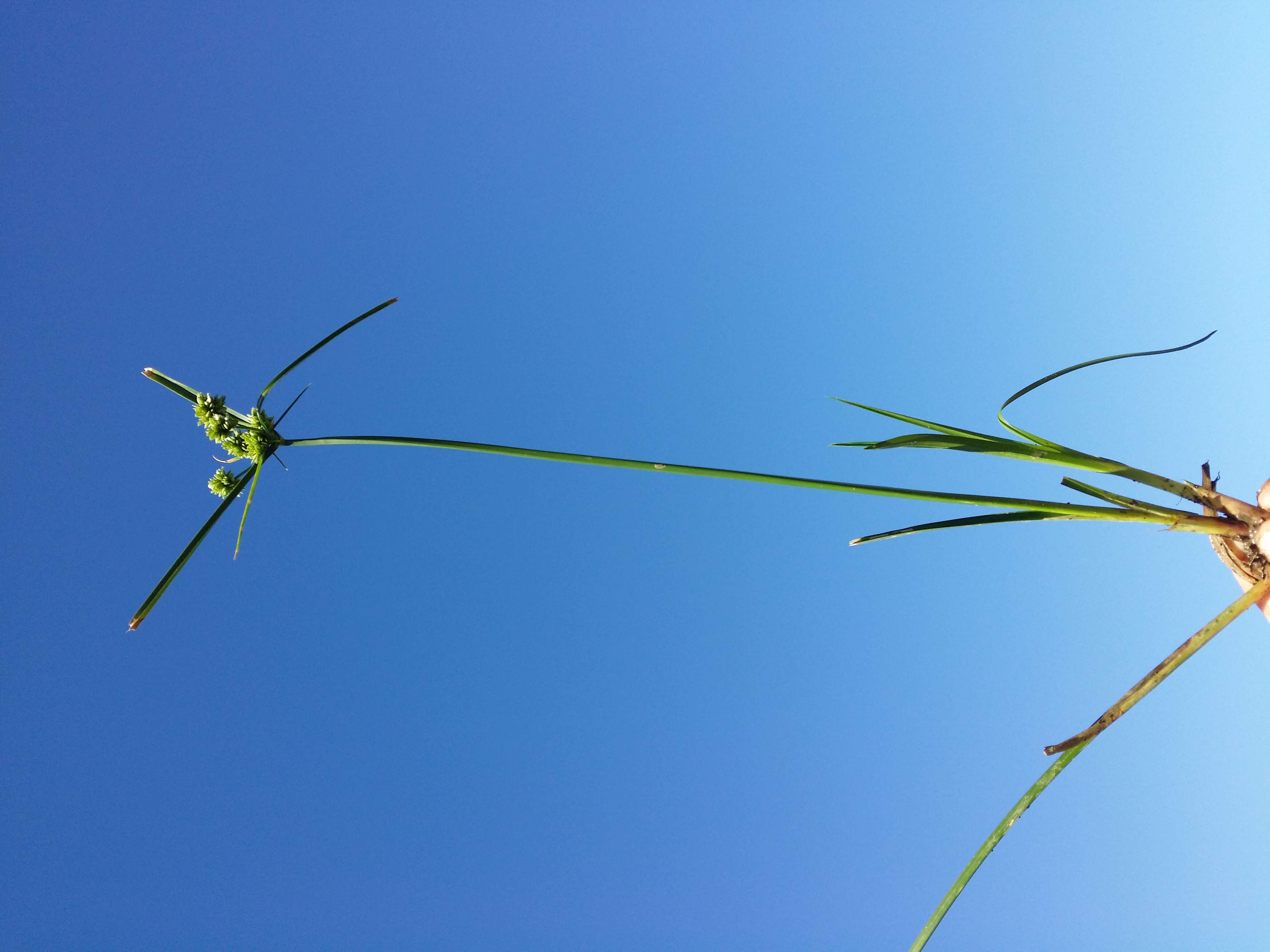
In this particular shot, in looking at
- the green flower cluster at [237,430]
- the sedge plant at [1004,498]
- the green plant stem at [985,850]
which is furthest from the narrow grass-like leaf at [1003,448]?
the green flower cluster at [237,430]

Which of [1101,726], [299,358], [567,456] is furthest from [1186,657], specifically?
[299,358]

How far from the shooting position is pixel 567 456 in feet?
3.97

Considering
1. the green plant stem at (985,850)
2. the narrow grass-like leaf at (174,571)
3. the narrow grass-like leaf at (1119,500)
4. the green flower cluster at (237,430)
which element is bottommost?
the green plant stem at (985,850)

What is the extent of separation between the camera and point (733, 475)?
119 cm

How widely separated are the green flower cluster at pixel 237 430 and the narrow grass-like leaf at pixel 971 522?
1.28 m

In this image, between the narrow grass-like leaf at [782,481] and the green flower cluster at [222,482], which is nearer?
the narrow grass-like leaf at [782,481]

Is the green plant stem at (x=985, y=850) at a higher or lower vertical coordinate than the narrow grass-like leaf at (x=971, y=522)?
lower

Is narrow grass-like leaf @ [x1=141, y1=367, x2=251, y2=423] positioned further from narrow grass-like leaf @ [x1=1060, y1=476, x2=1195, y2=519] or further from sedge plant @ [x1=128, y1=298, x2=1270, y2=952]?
narrow grass-like leaf @ [x1=1060, y1=476, x2=1195, y2=519]

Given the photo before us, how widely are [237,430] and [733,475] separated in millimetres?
1134

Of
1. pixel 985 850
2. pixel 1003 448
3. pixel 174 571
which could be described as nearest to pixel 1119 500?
pixel 1003 448

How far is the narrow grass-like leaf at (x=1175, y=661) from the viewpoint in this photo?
56.1 inches

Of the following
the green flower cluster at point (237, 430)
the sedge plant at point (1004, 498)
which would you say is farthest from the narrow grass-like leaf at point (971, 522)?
the green flower cluster at point (237, 430)

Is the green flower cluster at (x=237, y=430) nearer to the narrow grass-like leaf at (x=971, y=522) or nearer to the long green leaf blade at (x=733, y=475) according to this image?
the long green leaf blade at (x=733, y=475)

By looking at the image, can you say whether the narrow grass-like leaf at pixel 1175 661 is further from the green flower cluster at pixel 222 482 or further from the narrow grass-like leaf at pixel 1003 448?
the green flower cluster at pixel 222 482
